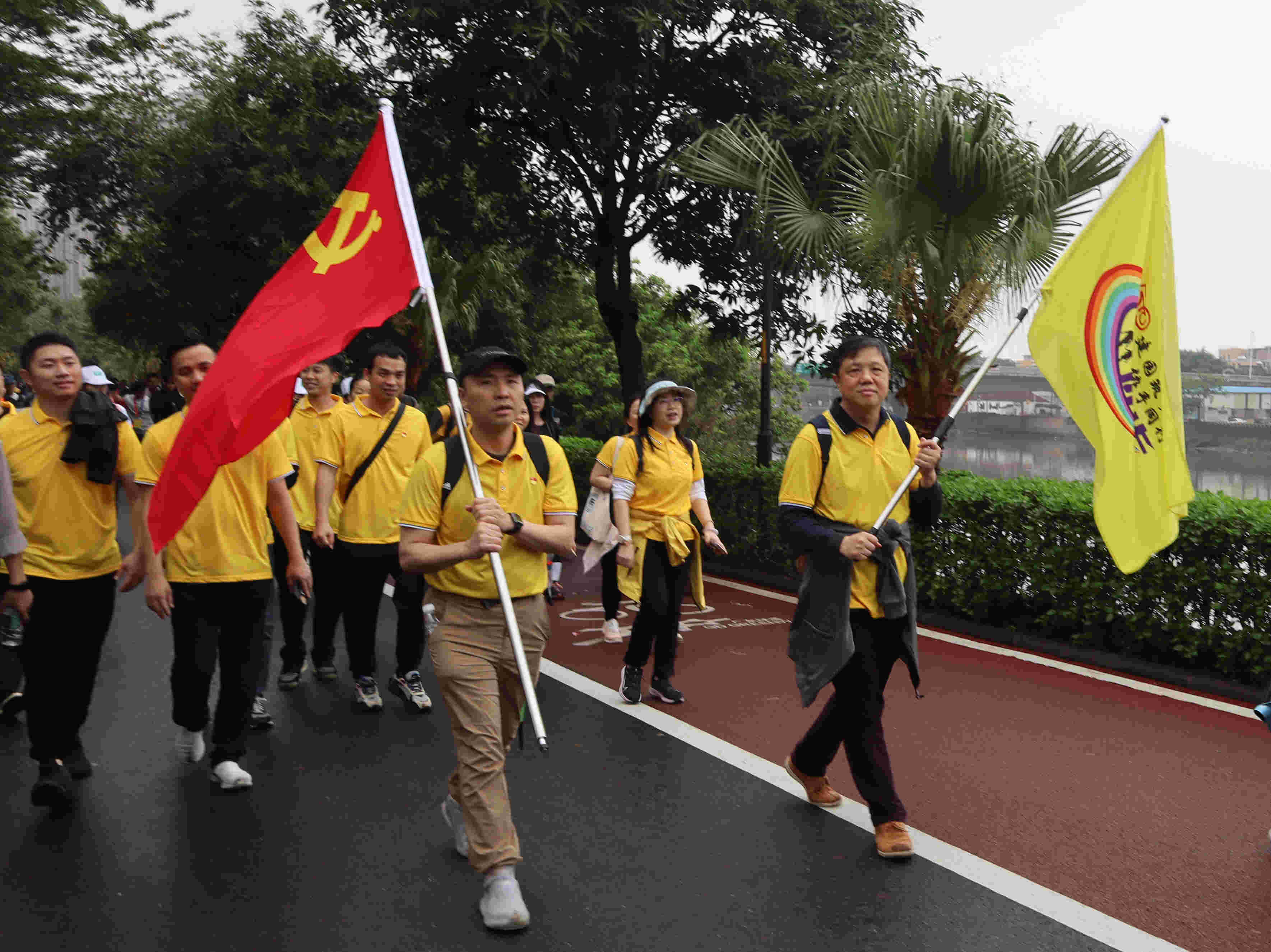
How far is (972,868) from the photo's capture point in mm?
4355

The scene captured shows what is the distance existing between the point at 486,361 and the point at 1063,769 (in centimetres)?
343

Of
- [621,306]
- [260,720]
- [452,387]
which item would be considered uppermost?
[621,306]

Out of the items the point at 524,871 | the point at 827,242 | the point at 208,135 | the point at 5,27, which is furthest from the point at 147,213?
the point at 524,871

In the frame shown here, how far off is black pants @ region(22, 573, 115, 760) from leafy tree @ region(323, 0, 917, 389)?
337 inches

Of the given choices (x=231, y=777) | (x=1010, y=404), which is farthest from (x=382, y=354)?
(x=1010, y=404)

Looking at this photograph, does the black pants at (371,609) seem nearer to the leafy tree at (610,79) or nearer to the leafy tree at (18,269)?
the leafy tree at (610,79)

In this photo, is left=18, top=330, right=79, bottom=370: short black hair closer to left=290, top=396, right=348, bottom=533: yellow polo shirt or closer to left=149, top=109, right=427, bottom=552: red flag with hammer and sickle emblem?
left=149, top=109, right=427, bottom=552: red flag with hammer and sickle emblem

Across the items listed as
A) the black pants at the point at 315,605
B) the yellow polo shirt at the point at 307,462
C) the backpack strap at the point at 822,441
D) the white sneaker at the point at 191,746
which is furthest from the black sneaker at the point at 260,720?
the backpack strap at the point at 822,441

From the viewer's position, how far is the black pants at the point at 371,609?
21.6ft

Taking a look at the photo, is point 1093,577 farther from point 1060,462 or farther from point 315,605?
point 315,605

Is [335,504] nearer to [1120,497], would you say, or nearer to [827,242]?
[1120,497]

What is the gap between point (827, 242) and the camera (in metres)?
10.9

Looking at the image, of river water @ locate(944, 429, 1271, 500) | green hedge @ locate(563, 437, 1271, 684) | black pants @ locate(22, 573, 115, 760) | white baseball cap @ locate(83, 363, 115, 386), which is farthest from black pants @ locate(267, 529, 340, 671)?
green hedge @ locate(563, 437, 1271, 684)

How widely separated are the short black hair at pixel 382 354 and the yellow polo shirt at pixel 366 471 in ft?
0.80
